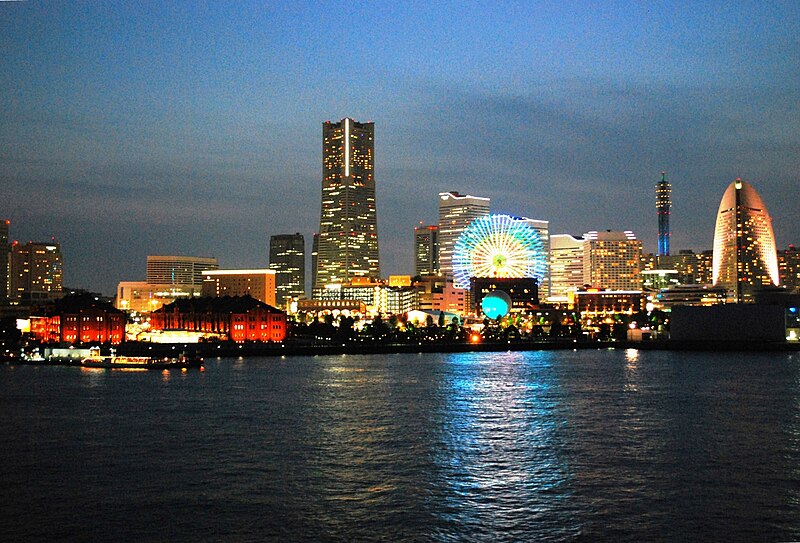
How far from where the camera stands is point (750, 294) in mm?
158500

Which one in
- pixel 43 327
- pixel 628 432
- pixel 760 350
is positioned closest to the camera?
pixel 628 432

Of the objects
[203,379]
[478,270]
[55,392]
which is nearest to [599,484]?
[55,392]

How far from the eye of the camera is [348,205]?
18812 cm

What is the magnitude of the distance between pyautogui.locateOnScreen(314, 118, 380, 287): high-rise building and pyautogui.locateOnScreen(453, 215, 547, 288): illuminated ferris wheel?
7777cm

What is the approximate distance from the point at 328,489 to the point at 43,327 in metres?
87.8

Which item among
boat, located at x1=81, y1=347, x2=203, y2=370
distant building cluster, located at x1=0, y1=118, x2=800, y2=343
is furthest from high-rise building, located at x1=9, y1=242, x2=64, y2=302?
boat, located at x1=81, y1=347, x2=203, y2=370

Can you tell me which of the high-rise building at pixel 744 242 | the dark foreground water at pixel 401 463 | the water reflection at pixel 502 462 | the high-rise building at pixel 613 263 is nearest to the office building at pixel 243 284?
the high-rise building at pixel 613 263

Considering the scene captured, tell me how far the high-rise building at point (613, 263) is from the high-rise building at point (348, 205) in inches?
1841

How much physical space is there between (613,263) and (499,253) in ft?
301

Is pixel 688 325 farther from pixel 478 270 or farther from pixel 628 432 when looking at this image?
pixel 628 432

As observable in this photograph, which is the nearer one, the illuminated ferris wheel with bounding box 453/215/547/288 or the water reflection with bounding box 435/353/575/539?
the water reflection with bounding box 435/353/575/539

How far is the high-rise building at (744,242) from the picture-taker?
15400 centimetres

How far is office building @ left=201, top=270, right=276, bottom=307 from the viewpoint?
551 ft

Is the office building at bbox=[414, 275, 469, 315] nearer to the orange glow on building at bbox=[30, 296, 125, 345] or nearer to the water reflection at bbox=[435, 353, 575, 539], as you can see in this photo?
the orange glow on building at bbox=[30, 296, 125, 345]
